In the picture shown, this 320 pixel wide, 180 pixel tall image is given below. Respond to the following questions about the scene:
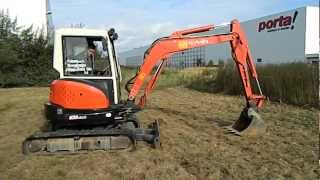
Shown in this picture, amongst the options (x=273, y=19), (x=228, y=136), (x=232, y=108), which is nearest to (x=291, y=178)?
(x=228, y=136)

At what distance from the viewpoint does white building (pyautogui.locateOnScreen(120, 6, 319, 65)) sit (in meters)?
32.3

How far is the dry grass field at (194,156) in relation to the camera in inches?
301

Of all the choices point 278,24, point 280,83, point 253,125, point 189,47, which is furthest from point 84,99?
point 278,24

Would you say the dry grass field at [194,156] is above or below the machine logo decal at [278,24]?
below

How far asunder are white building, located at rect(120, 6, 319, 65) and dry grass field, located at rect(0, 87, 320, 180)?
1794 centimetres

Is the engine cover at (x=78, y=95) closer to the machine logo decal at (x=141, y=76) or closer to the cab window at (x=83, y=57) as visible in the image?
the cab window at (x=83, y=57)

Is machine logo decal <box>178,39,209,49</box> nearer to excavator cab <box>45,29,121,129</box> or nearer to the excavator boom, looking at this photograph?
the excavator boom

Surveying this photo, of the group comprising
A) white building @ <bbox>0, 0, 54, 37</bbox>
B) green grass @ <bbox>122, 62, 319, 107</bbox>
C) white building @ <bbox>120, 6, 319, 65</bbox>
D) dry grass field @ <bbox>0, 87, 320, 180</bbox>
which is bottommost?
dry grass field @ <bbox>0, 87, 320, 180</bbox>

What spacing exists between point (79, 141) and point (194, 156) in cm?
226

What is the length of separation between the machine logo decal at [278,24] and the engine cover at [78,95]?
2661cm

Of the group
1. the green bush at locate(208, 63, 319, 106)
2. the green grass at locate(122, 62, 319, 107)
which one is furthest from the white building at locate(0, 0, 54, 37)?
the green bush at locate(208, 63, 319, 106)

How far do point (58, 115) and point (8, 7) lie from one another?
28001 mm

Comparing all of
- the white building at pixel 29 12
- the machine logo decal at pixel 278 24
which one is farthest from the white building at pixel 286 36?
the white building at pixel 29 12

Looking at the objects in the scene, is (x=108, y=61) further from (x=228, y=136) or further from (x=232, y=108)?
(x=232, y=108)
